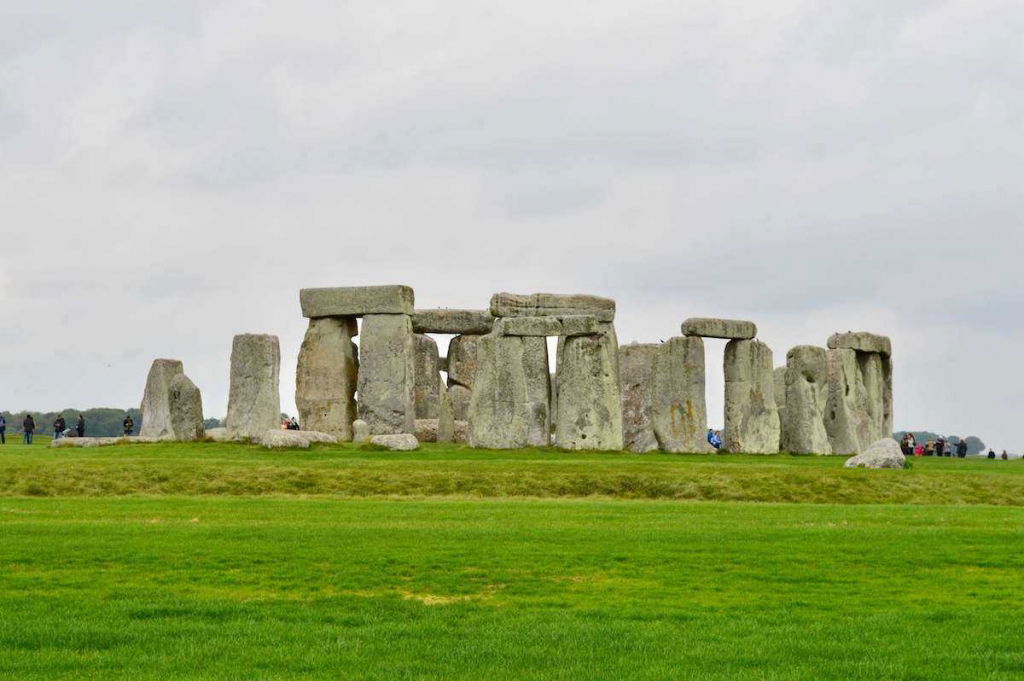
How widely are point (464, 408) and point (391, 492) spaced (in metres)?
19.6

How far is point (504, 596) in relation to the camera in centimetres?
1295

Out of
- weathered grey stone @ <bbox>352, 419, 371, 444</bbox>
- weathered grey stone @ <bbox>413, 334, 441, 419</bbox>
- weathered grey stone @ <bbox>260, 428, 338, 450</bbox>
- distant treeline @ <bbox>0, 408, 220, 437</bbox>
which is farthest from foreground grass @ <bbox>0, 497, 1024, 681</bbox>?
distant treeline @ <bbox>0, 408, 220, 437</bbox>

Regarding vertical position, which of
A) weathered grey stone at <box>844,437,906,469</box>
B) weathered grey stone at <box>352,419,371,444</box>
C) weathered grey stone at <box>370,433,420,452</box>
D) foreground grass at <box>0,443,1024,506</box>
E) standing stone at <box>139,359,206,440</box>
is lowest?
foreground grass at <box>0,443,1024,506</box>

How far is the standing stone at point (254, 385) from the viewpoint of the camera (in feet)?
114

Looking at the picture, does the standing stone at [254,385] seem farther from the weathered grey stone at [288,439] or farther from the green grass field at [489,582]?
the green grass field at [489,582]

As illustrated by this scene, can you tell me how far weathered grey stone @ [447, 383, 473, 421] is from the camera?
142ft

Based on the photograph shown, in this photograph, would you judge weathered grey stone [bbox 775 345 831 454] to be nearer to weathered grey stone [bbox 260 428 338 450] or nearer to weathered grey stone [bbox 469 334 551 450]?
weathered grey stone [bbox 469 334 551 450]

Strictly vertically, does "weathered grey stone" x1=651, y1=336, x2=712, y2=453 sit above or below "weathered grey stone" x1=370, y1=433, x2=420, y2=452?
above

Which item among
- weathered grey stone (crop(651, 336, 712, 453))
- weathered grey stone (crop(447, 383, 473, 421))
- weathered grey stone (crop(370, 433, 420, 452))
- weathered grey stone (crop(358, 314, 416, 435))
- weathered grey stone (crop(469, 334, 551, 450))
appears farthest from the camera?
weathered grey stone (crop(447, 383, 473, 421))

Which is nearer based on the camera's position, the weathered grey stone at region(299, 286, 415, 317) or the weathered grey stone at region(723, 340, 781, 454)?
the weathered grey stone at region(299, 286, 415, 317)

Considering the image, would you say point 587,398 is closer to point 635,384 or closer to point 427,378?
point 635,384

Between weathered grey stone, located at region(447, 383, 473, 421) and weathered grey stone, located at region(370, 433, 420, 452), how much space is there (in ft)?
40.0

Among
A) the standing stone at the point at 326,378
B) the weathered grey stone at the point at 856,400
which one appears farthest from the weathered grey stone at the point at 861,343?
the standing stone at the point at 326,378

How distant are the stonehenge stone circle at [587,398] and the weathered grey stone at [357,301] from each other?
386cm
